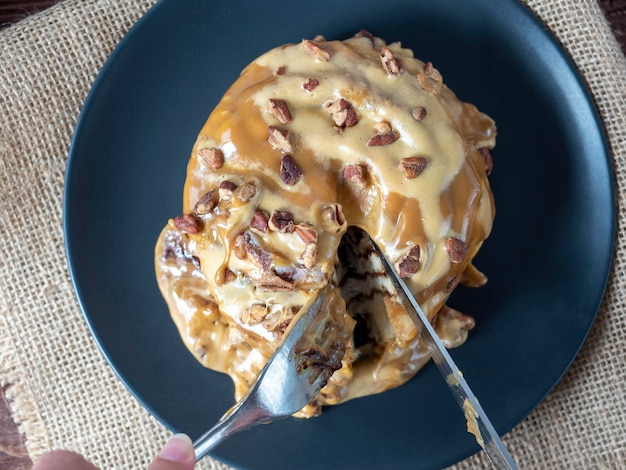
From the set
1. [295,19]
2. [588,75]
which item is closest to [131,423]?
[295,19]

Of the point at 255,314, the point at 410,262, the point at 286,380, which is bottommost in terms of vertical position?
the point at 286,380

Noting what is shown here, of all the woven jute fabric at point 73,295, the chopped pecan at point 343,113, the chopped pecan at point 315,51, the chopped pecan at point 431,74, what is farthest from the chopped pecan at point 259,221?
the woven jute fabric at point 73,295

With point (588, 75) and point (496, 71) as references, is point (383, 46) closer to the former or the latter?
point (496, 71)

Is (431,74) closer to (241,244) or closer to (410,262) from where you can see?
(410,262)

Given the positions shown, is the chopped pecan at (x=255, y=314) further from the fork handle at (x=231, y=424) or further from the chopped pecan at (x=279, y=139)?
the chopped pecan at (x=279, y=139)

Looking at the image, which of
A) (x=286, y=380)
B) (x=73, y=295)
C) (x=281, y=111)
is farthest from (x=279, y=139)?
(x=73, y=295)

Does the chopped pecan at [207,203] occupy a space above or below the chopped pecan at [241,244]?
above
